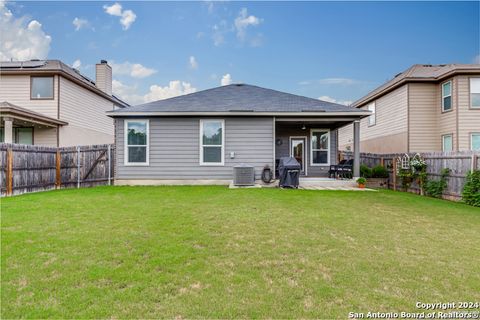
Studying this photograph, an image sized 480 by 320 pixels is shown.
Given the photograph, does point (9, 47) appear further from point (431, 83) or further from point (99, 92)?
point (431, 83)

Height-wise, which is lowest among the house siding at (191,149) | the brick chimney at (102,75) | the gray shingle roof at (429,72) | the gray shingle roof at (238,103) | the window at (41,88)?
the house siding at (191,149)

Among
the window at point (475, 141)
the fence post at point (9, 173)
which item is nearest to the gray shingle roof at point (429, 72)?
the window at point (475, 141)

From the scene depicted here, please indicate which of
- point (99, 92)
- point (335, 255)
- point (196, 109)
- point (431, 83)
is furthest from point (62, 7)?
point (431, 83)

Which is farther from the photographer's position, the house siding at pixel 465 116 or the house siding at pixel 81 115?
the house siding at pixel 81 115

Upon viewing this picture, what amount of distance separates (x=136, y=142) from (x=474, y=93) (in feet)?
49.0

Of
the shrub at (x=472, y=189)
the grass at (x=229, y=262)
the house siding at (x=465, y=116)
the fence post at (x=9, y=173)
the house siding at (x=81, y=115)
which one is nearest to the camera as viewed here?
the grass at (x=229, y=262)

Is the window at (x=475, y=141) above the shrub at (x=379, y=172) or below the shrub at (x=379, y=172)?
above

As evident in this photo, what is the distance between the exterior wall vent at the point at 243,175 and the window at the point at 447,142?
9867 mm

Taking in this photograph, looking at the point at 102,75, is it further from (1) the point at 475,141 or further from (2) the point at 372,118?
(1) the point at 475,141

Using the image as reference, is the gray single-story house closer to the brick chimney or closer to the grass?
the grass

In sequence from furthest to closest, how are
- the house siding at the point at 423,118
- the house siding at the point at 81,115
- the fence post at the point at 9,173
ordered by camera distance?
the house siding at the point at 81,115 → the house siding at the point at 423,118 → the fence post at the point at 9,173

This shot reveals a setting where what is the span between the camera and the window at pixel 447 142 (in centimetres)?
1290

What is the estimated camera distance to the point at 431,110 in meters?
13.7

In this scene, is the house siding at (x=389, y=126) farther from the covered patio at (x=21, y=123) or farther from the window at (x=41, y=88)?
the window at (x=41, y=88)
